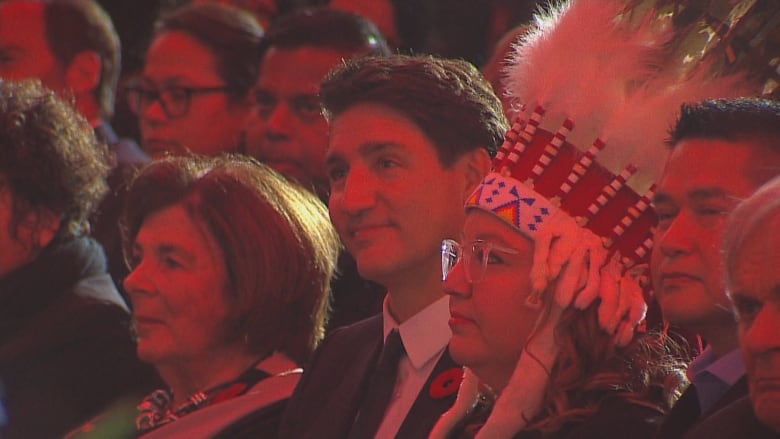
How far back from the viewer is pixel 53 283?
15.4ft

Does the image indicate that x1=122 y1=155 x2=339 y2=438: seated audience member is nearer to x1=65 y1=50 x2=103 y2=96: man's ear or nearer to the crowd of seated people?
the crowd of seated people

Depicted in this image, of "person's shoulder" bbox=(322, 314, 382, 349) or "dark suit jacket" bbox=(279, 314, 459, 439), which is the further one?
"person's shoulder" bbox=(322, 314, 382, 349)

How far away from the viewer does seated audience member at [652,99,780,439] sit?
2.71m

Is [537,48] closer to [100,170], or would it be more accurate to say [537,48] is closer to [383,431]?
[383,431]

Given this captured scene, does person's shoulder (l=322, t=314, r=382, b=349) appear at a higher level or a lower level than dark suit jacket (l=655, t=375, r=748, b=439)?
lower

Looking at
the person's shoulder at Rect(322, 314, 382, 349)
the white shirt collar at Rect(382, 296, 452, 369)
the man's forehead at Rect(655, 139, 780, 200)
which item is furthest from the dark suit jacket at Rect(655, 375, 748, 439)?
the person's shoulder at Rect(322, 314, 382, 349)

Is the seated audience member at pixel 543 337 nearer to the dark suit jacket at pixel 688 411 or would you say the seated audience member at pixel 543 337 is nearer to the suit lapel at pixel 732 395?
the dark suit jacket at pixel 688 411

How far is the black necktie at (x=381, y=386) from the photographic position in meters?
3.46

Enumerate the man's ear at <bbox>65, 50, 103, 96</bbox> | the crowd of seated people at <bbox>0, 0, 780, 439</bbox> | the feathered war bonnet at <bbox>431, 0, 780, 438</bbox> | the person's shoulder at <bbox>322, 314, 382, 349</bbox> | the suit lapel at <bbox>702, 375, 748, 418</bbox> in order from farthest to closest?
the man's ear at <bbox>65, 50, 103, 96</bbox>
the person's shoulder at <bbox>322, 314, 382, 349</bbox>
the feathered war bonnet at <bbox>431, 0, 780, 438</bbox>
the crowd of seated people at <bbox>0, 0, 780, 439</bbox>
the suit lapel at <bbox>702, 375, 748, 418</bbox>

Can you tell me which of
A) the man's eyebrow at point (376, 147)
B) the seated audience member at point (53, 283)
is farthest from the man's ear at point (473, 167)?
the seated audience member at point (53, 283)

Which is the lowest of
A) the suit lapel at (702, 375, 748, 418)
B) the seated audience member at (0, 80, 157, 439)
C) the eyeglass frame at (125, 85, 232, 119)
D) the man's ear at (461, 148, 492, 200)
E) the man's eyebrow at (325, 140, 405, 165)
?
the seated audience member at (0, 80, 157, 439)

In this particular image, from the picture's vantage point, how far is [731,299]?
245 cm

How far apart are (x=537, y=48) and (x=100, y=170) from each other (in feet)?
7.31

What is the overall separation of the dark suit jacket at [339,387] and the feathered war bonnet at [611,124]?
284 mm
